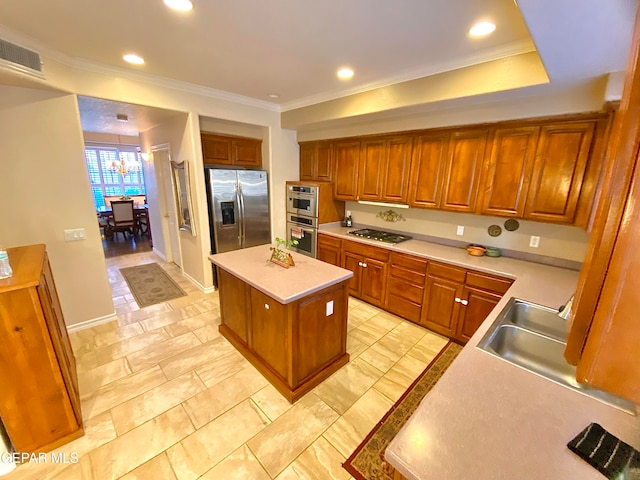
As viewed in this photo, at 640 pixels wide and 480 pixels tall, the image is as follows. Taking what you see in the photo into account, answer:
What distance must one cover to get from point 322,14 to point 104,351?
136 inches

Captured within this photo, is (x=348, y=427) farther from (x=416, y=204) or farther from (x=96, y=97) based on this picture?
(x=96, y=97)

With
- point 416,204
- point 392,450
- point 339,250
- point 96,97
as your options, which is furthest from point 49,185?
point 416,204

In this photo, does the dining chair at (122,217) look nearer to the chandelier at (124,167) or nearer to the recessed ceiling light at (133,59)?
the chandelier at (124,167)

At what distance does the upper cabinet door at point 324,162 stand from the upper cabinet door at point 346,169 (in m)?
0.10

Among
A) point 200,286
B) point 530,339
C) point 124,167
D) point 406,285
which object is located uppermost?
point 124,167

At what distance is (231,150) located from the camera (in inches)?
160

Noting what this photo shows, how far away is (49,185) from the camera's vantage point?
2609mm

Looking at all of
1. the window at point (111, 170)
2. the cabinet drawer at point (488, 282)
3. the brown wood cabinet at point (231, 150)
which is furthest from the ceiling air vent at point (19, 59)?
the window at point (111, 170)

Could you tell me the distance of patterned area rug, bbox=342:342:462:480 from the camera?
1624 millimetres

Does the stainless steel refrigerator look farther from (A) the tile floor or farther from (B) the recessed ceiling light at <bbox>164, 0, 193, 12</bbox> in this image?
(B) the recessed ceiling light at <bbox>164, 0, 193, 12</bbox>

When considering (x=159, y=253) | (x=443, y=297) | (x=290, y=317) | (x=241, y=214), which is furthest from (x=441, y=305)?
(x=159, y=253)

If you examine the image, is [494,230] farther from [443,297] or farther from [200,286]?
[200,286]

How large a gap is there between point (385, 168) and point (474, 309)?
6.33 feet

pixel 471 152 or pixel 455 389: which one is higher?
pixel 471 152
